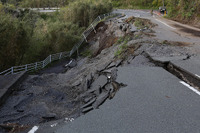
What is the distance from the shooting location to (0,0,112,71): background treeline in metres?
12.9

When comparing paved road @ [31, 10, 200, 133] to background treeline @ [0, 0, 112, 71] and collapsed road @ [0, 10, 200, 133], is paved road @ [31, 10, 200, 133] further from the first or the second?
background treeline @ [0, 0, 112, 71]

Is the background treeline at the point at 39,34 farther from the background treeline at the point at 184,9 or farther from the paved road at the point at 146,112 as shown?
the background treeline at the point at 184,9

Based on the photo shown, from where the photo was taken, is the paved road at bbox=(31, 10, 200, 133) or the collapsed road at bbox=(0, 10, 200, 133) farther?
the collapsed road at bbox=(0, 10, 200, 133)

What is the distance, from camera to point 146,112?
437cm

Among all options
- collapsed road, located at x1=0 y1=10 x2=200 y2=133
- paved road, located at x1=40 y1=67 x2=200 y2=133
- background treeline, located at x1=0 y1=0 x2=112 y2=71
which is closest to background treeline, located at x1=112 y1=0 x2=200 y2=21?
collapsed road, located at x1=0 y1=10 x2=200 y2=133

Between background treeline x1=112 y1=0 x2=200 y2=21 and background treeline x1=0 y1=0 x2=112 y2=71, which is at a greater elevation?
background treeline x1=112 y1=0 x2=200 y2=21

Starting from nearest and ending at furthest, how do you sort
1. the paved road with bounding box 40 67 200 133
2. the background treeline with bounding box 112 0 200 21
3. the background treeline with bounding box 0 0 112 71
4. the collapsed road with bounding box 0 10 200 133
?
the paved road with bounding box 40 67 200 133, the collapsed road with bounding box 0 10 200 133, the background treeline with bounding box 0 0 112 71, the background treeline with bounding box 112 0 200 21

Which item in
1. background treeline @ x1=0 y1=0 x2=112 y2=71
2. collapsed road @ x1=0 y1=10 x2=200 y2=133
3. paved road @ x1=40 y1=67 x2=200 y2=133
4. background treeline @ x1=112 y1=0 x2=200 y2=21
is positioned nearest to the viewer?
paved road @ x1=40 y1=67 x2=200 y2=133

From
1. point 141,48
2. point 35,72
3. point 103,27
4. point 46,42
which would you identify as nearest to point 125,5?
point 103,27

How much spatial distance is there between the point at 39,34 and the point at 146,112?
61.4 feet

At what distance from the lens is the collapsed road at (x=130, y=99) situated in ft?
13.3

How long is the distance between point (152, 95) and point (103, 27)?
2186 centimetres

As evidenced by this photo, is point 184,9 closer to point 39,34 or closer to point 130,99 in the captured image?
point 39,34

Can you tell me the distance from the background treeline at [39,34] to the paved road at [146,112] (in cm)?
1004
